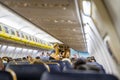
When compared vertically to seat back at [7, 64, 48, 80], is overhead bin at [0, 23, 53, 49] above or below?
above

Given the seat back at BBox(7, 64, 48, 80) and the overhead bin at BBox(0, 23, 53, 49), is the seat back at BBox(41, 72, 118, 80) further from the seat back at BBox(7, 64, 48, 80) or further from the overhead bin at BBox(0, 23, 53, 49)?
the overhead bin at BBox(0, 23, 53, 49)

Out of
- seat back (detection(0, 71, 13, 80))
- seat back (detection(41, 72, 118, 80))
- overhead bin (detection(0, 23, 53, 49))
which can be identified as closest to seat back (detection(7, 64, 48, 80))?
seat back (detection(0, 71, 13, 80))

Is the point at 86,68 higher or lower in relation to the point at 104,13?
lower

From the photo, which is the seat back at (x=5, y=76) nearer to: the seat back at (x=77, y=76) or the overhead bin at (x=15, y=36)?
the seat back at (x=77, y=76)

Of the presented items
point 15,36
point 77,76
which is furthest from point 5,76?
point 15,36

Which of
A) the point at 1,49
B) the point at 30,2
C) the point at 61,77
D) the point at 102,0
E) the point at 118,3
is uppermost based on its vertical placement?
the point at 1,49

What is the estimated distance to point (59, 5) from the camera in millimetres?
5109

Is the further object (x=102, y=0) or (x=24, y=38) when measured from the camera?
(x=24, y=38)

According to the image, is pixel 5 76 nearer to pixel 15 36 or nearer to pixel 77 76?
pixel 77 76

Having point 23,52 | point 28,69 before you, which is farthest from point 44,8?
point 23,52

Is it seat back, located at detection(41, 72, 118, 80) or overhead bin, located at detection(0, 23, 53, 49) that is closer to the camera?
seat back, located at detection(41, 72, 118, 80)

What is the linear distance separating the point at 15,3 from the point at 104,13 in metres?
2.11

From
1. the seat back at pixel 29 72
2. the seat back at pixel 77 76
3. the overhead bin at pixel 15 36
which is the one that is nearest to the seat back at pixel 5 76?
the seat back at pixel 77 76

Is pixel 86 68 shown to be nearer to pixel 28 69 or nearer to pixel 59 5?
pixel 28 69
